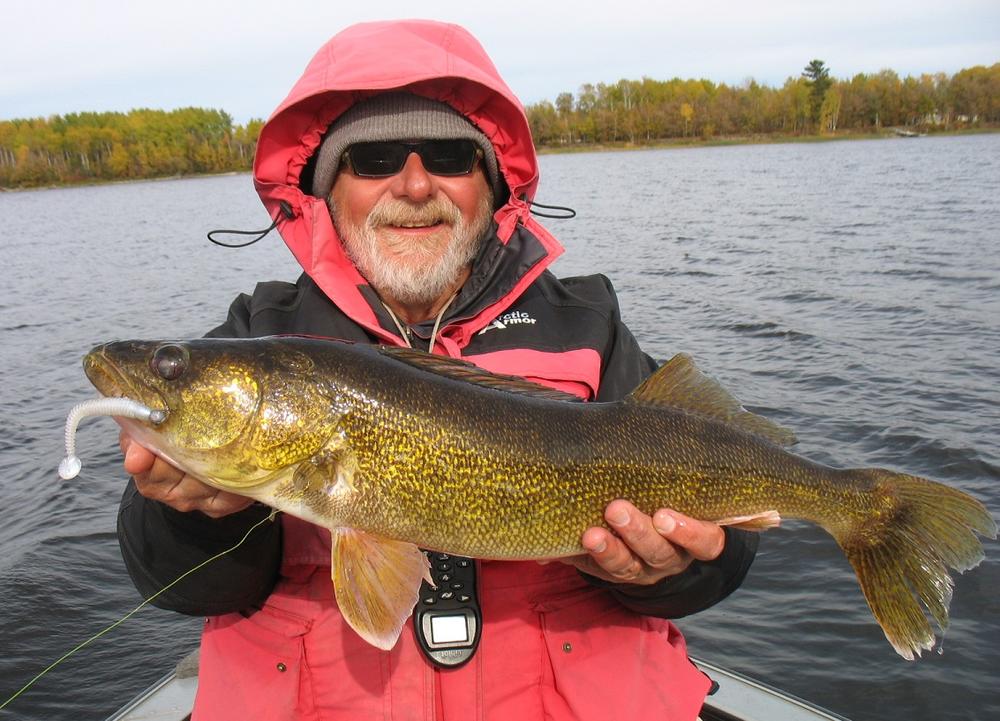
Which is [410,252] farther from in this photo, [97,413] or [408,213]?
[97,413]

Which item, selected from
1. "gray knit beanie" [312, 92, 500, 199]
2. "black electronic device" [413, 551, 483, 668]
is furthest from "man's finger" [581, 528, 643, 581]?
"gray knit beanie" [312, 92, 500, 199]

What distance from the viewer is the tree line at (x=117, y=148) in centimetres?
11214

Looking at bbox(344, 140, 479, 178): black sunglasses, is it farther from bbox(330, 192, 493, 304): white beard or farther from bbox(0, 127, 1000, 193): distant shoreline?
bbox(0, 127, 1000, 193): distant shoreline

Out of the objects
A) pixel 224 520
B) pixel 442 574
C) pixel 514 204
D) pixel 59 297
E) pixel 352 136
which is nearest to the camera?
pixel 224 520

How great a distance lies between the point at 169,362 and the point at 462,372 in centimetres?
94

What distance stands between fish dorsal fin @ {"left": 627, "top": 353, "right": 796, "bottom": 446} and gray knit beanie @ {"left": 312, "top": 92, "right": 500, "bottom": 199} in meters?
1.49

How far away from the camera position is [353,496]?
251cm

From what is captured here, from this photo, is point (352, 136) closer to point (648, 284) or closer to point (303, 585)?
point (303, 585)

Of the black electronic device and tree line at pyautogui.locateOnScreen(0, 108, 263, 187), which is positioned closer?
the black electronic device

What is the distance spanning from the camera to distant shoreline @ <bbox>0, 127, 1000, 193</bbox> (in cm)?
10162

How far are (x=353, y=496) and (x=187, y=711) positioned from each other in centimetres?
216

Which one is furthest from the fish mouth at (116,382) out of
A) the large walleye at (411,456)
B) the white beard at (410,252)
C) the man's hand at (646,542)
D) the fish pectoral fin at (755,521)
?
the fish pectoral fin at (755,521)

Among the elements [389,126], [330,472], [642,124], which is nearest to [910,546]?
[330,472]

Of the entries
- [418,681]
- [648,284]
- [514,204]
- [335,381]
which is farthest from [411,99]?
[648,284]
